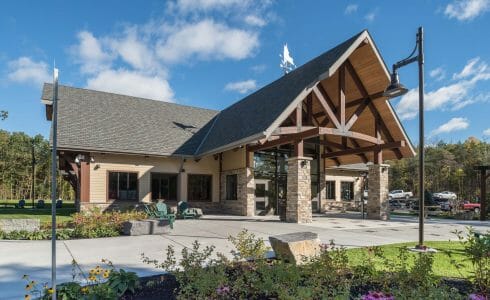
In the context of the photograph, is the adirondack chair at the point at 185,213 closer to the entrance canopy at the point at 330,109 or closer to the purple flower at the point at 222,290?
the entrance canopy at the point at 330,109

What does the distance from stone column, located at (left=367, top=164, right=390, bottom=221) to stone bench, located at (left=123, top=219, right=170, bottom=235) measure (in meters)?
11.3

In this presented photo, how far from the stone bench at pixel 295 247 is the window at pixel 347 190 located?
1874 cm

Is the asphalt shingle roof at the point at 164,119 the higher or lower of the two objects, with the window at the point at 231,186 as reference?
higher

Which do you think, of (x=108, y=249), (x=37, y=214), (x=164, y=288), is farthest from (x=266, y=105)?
(x=164, y=288)

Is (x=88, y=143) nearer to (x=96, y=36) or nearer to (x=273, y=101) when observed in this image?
(x=96, y=36)

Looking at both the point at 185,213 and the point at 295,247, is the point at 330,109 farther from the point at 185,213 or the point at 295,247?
the point at 295,247

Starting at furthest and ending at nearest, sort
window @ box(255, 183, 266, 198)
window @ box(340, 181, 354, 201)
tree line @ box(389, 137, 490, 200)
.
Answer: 1. tree line @ box(389, 137, 490, 200)
2. window @ box(340, 181, 354, 201)
3. window @ box(255, 183, 266, 198)

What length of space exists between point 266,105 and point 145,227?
8.44 metres

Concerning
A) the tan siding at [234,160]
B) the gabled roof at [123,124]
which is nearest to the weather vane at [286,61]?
the gabled roof at [123,124]

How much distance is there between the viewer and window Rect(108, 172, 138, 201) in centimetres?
1688

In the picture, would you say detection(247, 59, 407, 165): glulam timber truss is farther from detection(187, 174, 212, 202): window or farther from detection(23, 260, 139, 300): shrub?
detection(23, 260, 139, 300): shrub

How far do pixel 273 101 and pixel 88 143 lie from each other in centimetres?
872

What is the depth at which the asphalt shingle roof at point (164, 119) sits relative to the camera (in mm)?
15172

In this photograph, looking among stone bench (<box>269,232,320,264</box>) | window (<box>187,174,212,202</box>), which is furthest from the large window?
stone bench (<box>269,232,320,264</box>)
